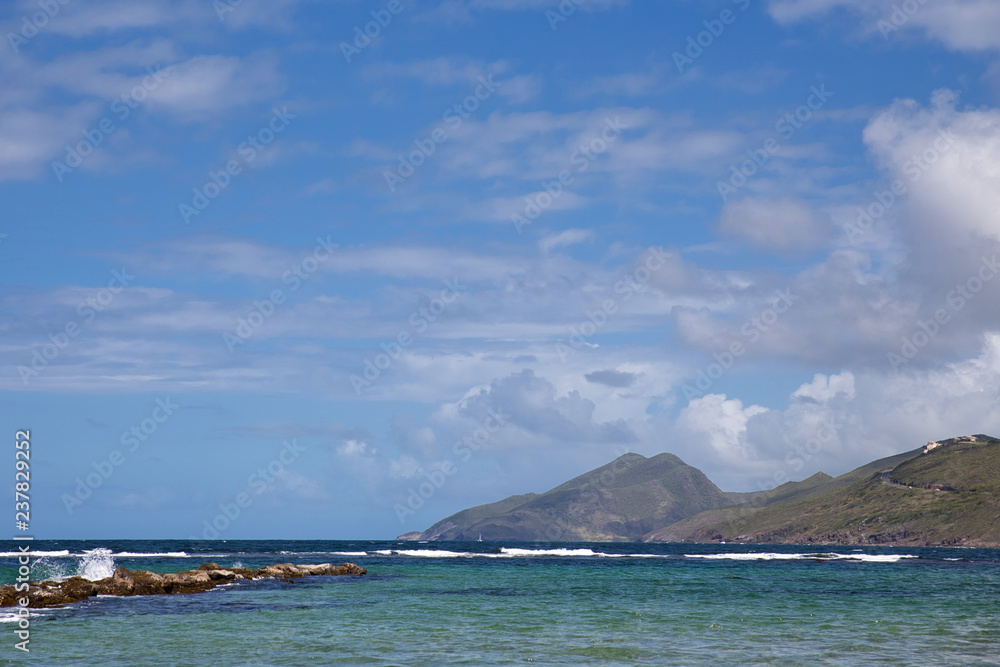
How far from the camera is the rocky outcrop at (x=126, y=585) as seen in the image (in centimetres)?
4416

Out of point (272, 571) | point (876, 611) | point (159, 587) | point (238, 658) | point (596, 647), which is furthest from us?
point (272, 571)

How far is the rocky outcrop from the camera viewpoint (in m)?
44.2

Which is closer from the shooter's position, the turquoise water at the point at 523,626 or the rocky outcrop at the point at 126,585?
the turquoise water at the point at 523,626

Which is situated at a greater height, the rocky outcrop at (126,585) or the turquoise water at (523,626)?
the rocky outcrop at (126,585)

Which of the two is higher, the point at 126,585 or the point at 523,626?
the point at 126,585

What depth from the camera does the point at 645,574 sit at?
269ft

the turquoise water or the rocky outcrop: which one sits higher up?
the rocky outcrop

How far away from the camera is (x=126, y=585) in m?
51.9

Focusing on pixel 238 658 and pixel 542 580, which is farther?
pixel 542 580

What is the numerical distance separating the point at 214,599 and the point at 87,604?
22.5 ft

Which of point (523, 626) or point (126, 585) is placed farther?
point (126, 585)

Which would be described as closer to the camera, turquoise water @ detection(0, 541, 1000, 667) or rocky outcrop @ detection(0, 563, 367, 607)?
turquoise water @ detection(0, 541, 1000, 667)

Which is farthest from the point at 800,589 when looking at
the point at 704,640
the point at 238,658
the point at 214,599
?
the point at 238,658

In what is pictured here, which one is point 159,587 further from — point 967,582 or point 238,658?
point 967,582
